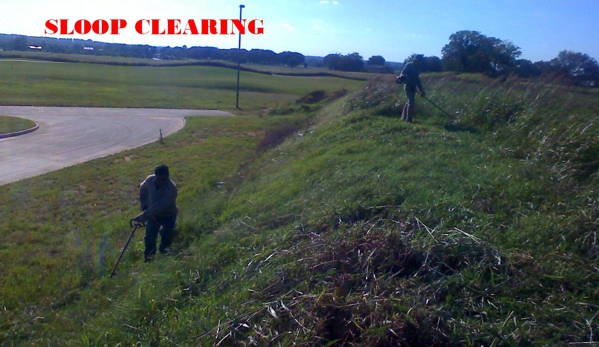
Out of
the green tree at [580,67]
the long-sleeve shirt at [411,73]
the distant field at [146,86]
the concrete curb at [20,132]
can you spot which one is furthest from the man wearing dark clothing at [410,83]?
the distant field at [146,86]

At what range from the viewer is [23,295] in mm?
6309

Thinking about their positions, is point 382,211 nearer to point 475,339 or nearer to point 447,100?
point 475,339

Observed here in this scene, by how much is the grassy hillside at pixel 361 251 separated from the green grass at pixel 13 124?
1085 cm

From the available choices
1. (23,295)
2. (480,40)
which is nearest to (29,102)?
(480,40)

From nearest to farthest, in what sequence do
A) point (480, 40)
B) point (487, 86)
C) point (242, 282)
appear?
1. point (242, 282)
2. point (487, 86)
3. point (480, 40)

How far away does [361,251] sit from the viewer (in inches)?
180

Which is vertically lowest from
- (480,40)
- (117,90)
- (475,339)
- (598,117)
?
(117,90)

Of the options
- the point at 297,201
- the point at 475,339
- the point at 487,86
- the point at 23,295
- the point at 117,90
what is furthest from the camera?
the point at 117,90

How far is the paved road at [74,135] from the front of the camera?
15.2 meters

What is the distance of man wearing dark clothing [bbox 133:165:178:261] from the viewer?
A: 737 cm

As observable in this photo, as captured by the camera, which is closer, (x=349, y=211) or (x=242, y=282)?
(x=242, y=282)

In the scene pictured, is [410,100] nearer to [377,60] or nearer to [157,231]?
[157,231]

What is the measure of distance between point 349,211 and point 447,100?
32.7 feet

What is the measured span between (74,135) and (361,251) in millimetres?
19214
